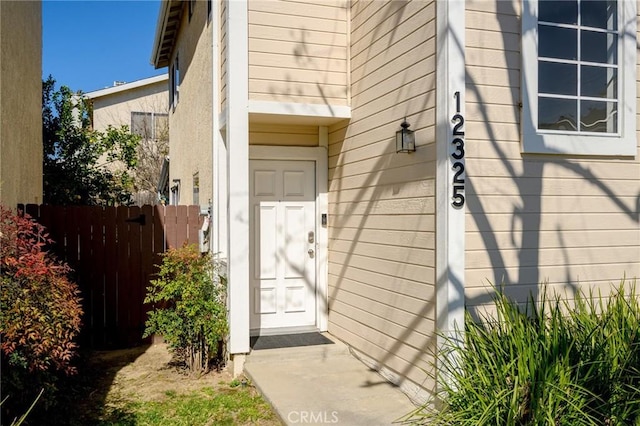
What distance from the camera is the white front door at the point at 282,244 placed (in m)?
6.41

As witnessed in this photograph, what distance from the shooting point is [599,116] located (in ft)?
14.5

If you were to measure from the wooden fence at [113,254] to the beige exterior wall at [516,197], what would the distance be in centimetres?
417

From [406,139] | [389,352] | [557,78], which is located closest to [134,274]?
[389,352]

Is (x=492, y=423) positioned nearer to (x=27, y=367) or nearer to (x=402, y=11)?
(x=27, y=367)

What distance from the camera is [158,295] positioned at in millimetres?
5574

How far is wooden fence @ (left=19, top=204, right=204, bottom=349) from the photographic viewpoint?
671cm

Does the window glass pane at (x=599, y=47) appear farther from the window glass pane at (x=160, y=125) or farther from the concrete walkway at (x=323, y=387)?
the window glass pane at (x=160, y=125)

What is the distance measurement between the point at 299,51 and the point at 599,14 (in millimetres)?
3008

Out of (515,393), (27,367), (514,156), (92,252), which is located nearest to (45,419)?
(27,367)

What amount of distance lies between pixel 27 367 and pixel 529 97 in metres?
4.28

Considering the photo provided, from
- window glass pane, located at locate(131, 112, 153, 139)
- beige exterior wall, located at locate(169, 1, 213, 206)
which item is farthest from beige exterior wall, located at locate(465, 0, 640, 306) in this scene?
window glass pane, located at locate(131, 112, 153, 139)

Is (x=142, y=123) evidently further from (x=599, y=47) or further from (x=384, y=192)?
(x=599, y=47)

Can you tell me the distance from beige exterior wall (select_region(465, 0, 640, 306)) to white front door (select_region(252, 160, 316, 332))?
9.52ft

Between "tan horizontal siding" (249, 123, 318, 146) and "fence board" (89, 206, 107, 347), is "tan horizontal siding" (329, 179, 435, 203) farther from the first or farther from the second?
"fence board" (89, 206, 107, 347)
